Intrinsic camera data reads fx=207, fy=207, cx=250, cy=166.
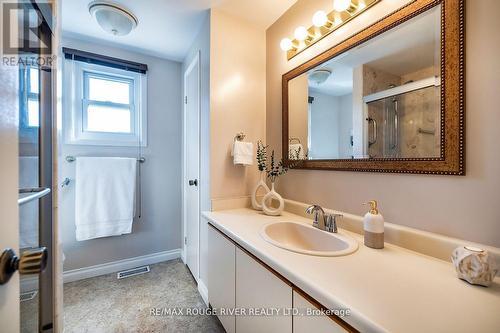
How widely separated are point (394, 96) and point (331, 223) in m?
0.68

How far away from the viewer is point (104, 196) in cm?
199

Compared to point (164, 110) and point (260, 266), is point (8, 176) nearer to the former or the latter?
point (260, 266)

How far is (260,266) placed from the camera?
0.91 meters

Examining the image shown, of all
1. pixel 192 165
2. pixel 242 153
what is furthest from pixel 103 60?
pixel 242 153

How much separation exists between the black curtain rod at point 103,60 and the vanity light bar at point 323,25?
156 centimetres

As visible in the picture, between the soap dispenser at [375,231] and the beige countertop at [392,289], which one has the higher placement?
the soap dispenser at [375,231]

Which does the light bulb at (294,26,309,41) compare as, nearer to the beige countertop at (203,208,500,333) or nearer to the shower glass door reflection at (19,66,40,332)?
the beige countertop at (203,208,500,333)

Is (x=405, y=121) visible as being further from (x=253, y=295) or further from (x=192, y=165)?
(x=192, y=165)

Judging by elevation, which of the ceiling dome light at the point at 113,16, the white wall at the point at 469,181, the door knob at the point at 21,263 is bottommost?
the door knob at the point at 21,263

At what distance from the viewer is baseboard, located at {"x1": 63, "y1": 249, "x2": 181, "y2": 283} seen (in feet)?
6.44

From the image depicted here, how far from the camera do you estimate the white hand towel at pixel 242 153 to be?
157cm

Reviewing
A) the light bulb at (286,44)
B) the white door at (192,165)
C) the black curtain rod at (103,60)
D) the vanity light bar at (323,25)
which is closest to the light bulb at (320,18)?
the vanity light bar at (323,25)

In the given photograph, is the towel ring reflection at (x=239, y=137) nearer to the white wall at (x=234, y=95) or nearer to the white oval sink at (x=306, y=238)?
the white wall at (x=234, y=95)

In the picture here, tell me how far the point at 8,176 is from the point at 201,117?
1.39 meters
